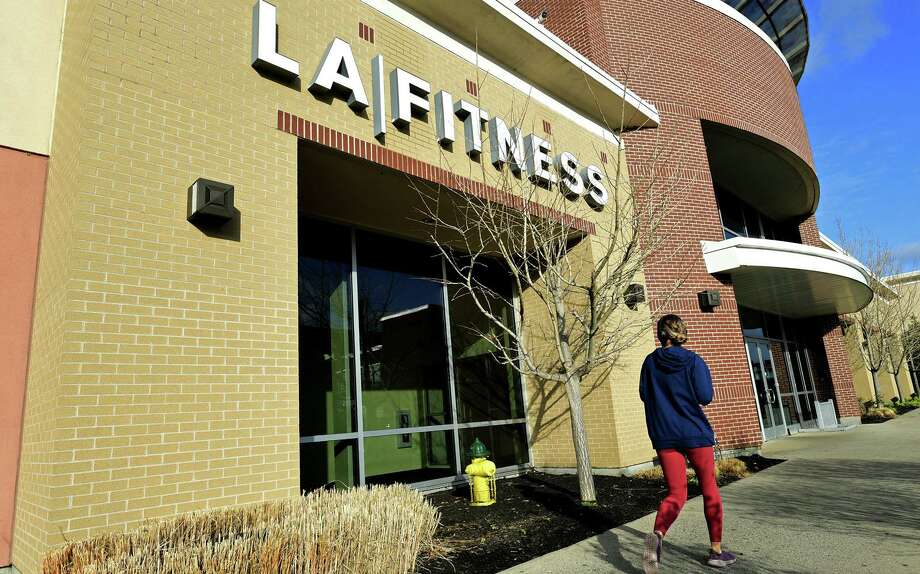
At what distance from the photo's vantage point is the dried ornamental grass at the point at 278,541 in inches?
115

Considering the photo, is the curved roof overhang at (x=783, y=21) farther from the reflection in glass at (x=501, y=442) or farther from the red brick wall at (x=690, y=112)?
the reflection in glass at (x=501, y=442)

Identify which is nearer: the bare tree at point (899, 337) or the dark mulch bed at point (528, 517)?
the dark mulch bed at point (528, 517)

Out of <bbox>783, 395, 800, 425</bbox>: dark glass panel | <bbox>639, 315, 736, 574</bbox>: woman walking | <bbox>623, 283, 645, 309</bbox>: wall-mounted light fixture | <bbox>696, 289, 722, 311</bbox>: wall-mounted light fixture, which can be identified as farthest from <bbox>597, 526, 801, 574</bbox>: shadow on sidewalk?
<bbox>783, 395, 800, 425</bbox>: dark glass panel

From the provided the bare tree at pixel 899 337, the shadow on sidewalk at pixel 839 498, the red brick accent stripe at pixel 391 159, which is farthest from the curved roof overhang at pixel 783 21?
the shadow on sidewalk at pixel 839 498

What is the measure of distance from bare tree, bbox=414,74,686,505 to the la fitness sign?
0.06 m

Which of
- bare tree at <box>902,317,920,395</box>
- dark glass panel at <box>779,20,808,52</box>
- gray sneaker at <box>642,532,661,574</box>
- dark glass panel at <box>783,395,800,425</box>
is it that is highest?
dark glass panel at <box>779,20,808,52</box>

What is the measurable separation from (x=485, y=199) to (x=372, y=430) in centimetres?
356

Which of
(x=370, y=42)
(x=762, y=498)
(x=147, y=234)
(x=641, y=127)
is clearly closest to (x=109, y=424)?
(x=147, y=234)

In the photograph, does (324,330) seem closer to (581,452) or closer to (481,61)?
(581,452)

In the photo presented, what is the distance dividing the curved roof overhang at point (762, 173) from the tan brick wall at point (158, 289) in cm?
1070

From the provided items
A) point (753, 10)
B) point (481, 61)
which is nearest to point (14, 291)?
point (481, 61)

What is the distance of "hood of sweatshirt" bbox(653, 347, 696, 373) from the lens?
13.1 feet

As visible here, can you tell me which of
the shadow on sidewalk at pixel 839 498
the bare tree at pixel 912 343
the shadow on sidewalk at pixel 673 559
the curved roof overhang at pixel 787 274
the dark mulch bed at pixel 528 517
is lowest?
the shadow on sidewalk at pixel 839 498

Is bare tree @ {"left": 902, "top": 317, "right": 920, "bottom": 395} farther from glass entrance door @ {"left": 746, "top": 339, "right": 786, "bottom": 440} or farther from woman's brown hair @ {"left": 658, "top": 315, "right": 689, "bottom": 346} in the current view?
woman's brown hair @ {"left": 658, "top": 315, "right": 689, "bottom": 346}
